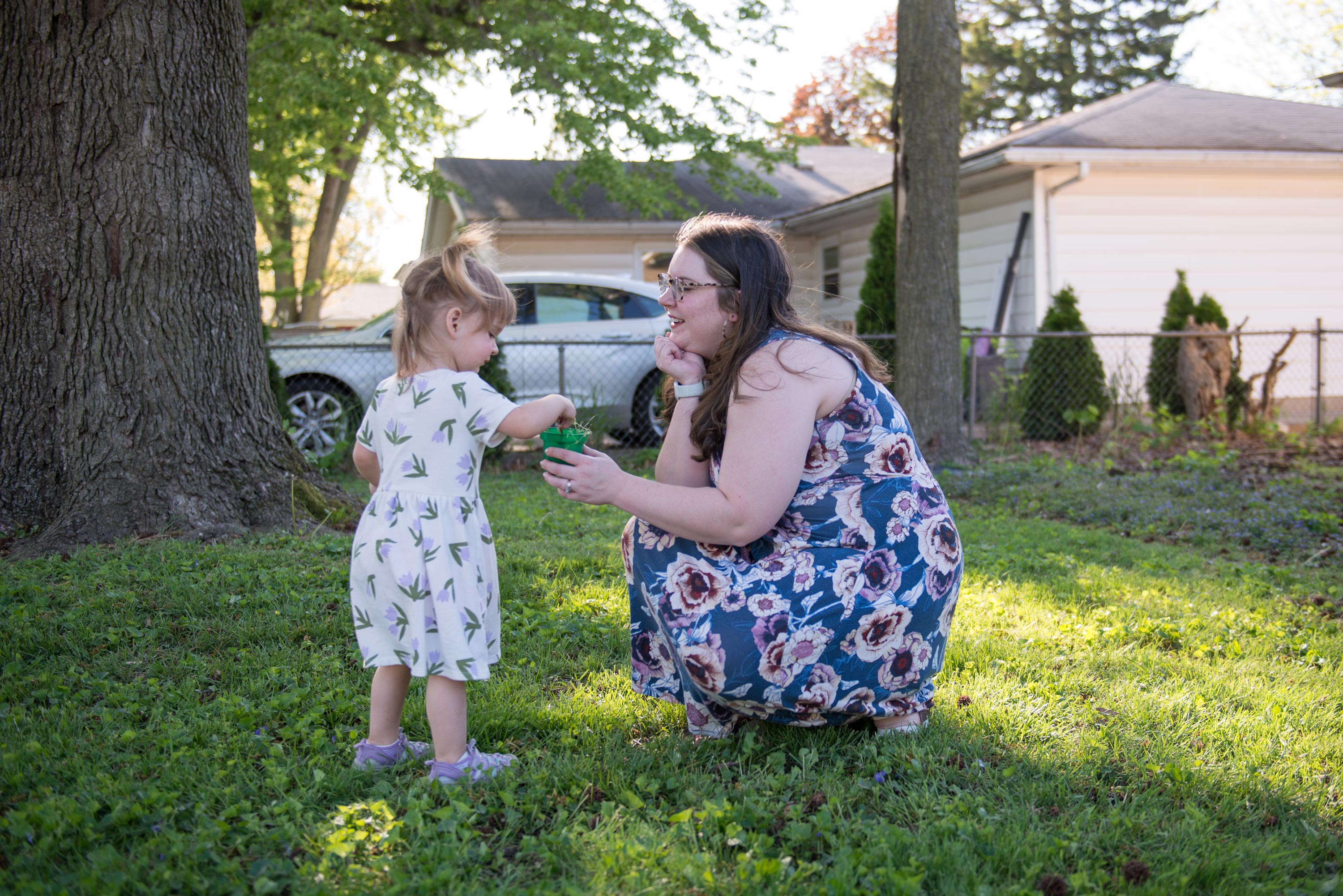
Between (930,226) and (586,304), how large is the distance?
3.23 meters

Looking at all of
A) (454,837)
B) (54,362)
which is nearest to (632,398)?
(54,362)

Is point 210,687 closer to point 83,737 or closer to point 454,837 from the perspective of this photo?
point 83,737

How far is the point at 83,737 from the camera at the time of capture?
2.60 meters

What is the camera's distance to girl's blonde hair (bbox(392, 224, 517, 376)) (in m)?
2.38

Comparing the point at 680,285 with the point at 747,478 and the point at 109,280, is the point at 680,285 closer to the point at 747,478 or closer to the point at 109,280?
the point at 747,478

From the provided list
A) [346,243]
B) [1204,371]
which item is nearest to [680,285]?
[1204,371]

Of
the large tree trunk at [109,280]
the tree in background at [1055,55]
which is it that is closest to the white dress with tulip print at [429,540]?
the large tree trunk at [109,280]

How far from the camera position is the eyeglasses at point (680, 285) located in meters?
2.58

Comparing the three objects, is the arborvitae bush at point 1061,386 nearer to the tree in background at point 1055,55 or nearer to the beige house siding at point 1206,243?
the beige house siding at point 1206,243

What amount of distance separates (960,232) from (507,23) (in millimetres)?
6046

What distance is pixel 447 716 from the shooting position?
239 centimetres

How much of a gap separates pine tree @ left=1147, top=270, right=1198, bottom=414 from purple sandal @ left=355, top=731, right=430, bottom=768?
9859 millimetres

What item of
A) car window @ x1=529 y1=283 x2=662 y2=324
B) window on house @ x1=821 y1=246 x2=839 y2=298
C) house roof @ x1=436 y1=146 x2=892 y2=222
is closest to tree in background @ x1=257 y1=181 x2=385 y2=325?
house roof @ x1=436 y1=146 x2=892 y2=222

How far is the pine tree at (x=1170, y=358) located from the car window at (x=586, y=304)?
5.39 m
